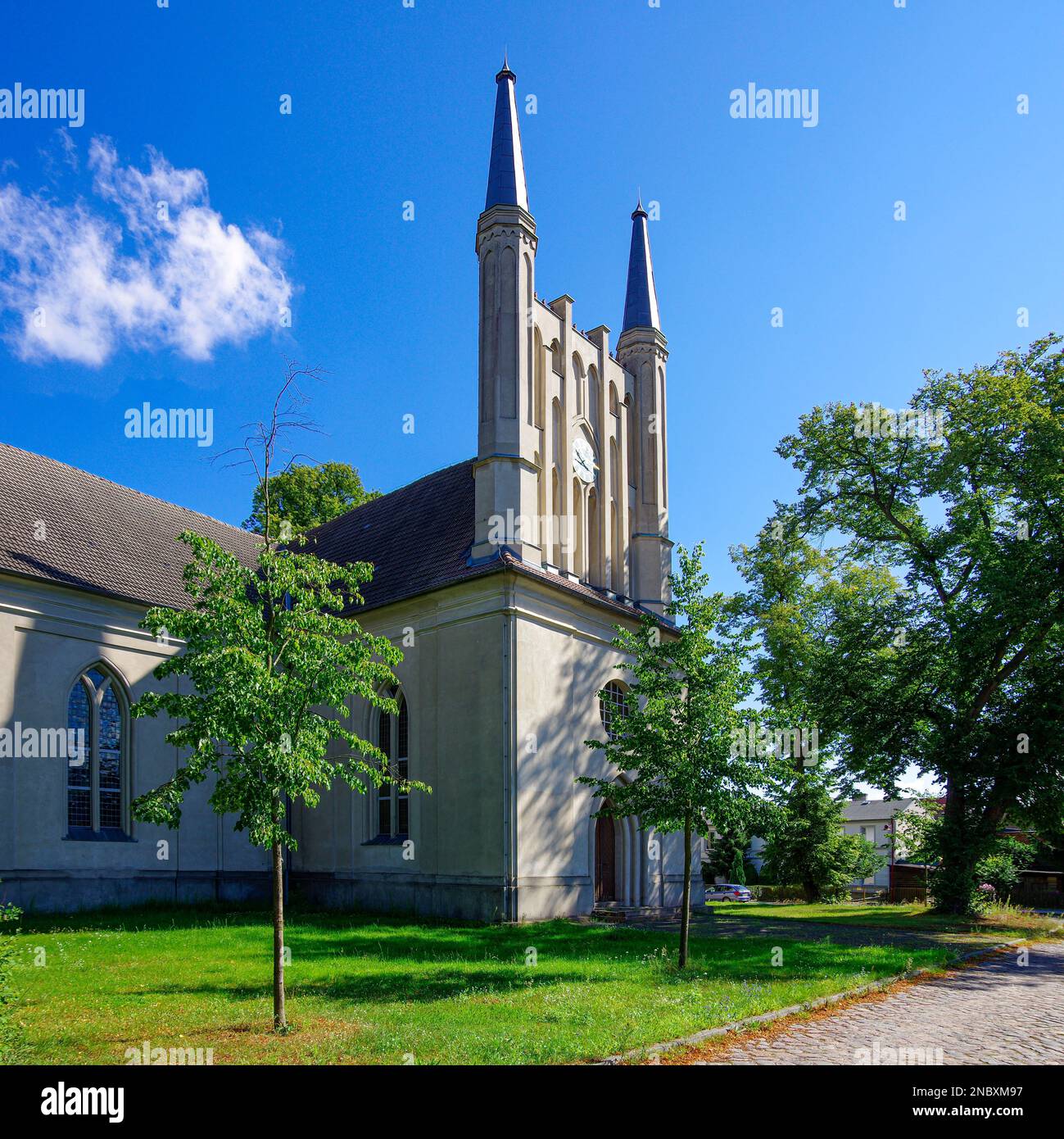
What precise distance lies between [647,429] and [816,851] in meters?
17.8

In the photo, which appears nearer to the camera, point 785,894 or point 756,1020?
point 756,1020

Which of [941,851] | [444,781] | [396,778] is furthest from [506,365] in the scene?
[941,851]

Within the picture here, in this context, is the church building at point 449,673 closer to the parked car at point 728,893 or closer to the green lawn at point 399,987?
the green lawn at point 399,987

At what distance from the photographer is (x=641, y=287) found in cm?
2980

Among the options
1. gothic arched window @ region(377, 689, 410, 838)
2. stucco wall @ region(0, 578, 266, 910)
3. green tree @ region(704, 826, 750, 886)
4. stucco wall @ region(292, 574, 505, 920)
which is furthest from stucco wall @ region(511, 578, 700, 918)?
green tree @ region(704, 826, 750, 886)

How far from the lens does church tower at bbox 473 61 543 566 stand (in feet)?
73.6

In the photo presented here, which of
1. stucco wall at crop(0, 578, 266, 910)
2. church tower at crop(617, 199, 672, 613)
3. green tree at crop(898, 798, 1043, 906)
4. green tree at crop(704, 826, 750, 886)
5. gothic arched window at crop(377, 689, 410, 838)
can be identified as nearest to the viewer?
stucco wall at crop(0, 578, 266, 910)

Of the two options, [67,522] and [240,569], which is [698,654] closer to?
[240,569]

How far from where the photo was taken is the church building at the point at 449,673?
Answer: 20.8 m

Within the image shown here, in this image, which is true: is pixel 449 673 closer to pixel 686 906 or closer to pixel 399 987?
pixel 686 906

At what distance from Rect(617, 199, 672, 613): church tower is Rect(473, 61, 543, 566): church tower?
5.67m

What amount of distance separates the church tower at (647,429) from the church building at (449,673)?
0.61 m

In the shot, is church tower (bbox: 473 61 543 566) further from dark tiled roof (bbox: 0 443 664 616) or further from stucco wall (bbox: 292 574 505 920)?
stucco wall (bbox: 292 574 505 920)
